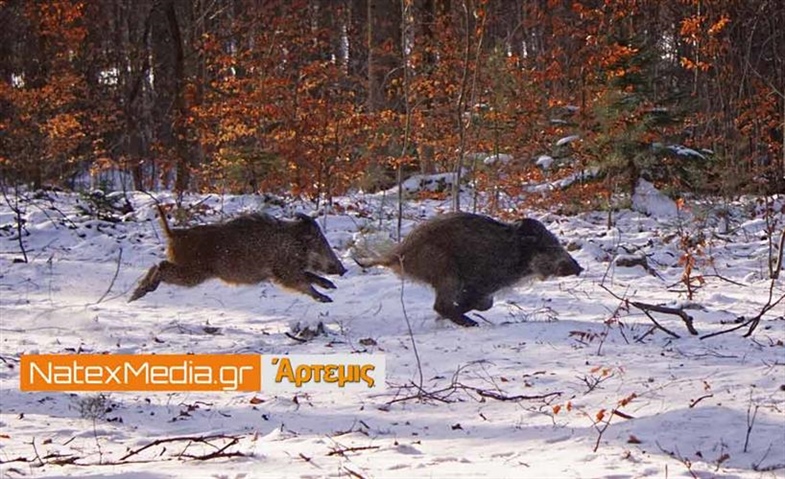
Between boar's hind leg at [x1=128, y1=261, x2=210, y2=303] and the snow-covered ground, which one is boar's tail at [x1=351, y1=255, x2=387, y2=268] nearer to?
the snow-covered ground

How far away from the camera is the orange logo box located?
5742 millimetres

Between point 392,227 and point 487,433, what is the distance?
828 cm

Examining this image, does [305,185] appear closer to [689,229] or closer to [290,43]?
[290,43]

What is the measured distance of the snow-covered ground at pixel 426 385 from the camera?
3.97m

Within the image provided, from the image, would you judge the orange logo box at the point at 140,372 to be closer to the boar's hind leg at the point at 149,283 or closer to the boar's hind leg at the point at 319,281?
the boar's hind leg at the point at 149,283

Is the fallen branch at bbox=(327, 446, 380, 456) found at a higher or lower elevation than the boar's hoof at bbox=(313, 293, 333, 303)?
higher

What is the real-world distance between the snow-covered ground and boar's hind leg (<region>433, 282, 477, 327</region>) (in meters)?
0.10

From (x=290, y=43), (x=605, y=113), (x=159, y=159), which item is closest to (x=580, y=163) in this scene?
(x=605, y=113)

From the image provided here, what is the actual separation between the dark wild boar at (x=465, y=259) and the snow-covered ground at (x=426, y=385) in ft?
0.77

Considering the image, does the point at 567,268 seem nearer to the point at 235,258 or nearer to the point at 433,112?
the point at 235,258

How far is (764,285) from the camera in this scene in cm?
868

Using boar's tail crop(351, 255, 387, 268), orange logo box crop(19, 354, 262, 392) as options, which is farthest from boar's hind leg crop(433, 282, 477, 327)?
orange logo box crop(19, 354, 262, 392)

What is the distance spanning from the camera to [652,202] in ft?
47.3

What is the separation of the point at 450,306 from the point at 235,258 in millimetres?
2362
